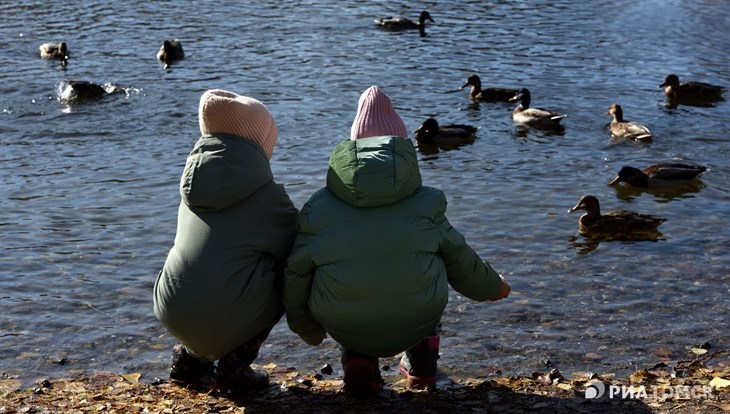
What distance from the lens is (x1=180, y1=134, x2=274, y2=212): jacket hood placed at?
6.63 metres

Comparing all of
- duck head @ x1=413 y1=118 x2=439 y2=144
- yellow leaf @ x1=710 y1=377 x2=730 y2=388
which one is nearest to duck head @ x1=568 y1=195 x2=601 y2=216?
duck head @ x1=413 y1=118 x2=439 y2=144

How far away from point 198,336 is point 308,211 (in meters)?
1.10

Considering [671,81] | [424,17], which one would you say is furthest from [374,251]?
[424,17]

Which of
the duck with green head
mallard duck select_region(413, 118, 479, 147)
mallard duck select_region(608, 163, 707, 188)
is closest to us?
mallard duck select_region(608, 163, 707, 188)

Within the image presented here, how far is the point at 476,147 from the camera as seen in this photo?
1597 centimetres

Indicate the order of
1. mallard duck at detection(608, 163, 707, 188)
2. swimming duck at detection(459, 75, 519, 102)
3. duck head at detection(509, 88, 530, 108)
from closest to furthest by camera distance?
mallard duck at detection(608, 163, 707, 188) < duck head at detection(509, 88, 530, 108) < swimming duck at detection(459, 75, 519, 102)

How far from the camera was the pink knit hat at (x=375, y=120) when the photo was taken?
6.78 meters

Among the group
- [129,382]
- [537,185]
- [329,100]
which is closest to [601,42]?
[329,100]

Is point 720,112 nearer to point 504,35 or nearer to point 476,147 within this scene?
point 476,147

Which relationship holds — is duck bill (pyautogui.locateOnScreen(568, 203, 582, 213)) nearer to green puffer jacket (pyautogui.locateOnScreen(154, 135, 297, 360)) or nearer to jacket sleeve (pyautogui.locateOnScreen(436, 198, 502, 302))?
jacket sleeve (pyautogui.locateOnScreen(436, 198, 502, 302))

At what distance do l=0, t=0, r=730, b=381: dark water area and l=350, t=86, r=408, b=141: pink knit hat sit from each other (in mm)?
2325

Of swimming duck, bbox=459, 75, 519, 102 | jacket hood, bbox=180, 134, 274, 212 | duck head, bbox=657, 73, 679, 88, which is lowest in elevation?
swimming duck, bbox=459, 75, 519, 102

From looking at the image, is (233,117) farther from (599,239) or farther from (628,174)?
(628,174)

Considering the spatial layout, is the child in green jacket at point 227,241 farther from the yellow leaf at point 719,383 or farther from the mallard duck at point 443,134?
the mallard duck at point 443,134
